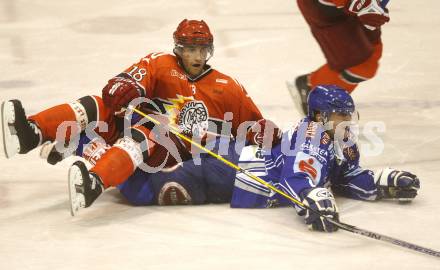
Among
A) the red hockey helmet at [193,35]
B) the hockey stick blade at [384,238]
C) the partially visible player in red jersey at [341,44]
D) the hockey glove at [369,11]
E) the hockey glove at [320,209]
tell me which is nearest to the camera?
the hockey stick blade at [384,238]

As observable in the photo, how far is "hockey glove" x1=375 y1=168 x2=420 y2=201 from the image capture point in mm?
3414

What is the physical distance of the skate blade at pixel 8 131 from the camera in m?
3.41

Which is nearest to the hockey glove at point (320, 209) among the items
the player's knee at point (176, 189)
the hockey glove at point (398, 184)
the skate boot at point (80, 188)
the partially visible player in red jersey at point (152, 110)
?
the hockey glove at point (398, 184)

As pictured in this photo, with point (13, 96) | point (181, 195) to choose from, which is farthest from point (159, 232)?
point (13, 96)

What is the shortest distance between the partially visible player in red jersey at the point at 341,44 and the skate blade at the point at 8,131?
1.46 metres

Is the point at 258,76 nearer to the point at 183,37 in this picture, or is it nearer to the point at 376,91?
the point at 376,91

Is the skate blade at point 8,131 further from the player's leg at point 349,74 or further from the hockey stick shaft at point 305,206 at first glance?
the player's leg at point 349,74

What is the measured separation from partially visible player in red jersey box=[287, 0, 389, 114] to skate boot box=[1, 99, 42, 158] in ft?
4.66

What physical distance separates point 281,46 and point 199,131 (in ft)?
7.15

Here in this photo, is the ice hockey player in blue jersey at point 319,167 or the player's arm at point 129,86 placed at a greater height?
the player's arm at point 129,86

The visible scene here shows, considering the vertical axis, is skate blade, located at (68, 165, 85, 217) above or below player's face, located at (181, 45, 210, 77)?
below

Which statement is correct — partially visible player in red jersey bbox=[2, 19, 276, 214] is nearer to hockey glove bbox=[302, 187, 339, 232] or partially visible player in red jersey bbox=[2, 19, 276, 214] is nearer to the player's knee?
the player's knee

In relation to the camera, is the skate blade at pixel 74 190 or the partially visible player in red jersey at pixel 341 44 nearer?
the skate blade at pixel 74 190

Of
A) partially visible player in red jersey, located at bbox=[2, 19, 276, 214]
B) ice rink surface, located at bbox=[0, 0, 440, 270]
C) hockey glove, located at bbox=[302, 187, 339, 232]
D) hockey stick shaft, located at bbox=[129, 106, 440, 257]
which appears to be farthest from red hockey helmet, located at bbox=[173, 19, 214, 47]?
hockey glove, located at bbox=[302, 187, 339, 232]
